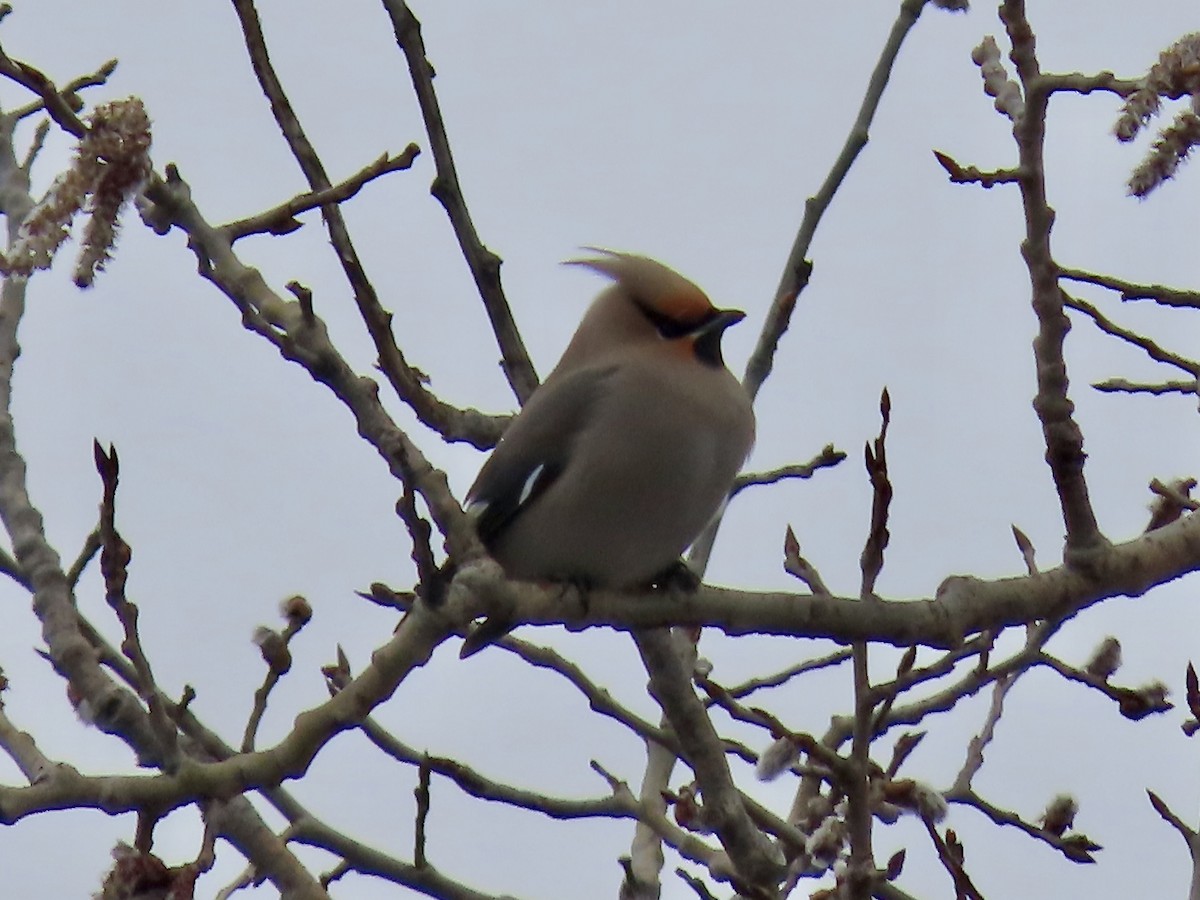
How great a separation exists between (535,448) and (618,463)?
0.25 meters

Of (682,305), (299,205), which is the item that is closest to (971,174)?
(299,205)

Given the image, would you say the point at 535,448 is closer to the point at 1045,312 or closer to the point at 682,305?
the point at 682,305

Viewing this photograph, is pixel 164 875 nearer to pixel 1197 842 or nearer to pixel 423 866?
pixel 423 866

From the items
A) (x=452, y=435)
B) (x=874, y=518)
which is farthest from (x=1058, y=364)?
(x=452, y=435)

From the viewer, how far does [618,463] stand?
4270mm

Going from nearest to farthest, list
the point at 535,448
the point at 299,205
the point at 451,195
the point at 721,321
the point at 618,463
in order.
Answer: the point at 299,205
the point at 451,195
the point at 618,463
the point at 535,448
the point at 721,321

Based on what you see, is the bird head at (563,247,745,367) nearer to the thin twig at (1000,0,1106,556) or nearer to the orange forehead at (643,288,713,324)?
the orange forehead at (643,288,713,324)

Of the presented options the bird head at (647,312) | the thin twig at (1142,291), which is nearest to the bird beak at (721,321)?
the bird head at (647,312)

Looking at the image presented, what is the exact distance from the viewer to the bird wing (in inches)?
173

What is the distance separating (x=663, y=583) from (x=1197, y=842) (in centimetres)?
126

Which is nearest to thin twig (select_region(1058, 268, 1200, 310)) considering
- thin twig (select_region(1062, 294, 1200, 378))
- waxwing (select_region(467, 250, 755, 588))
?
thin twig (select_region(1062, 294, 1200, 378))

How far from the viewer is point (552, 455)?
14.5 ft

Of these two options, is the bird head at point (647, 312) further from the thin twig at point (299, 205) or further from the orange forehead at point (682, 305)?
the thin twig at point (299, 205)

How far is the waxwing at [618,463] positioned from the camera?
4.16 metres
